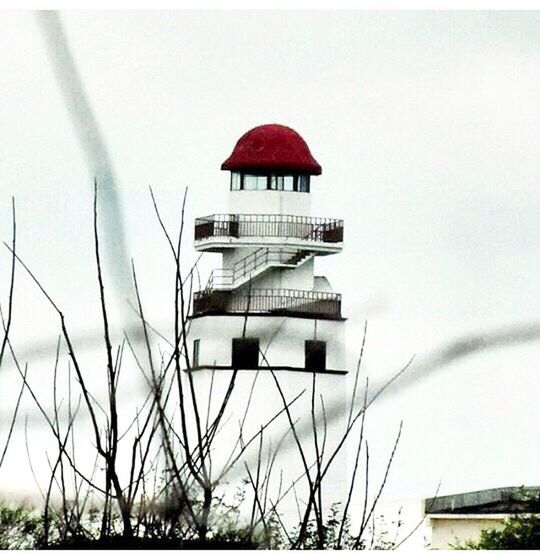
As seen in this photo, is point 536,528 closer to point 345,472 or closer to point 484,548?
point 484,548

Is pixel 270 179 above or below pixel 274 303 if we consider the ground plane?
above

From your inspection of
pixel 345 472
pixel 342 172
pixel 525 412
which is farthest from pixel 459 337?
pixel 345 472

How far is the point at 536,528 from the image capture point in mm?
4121

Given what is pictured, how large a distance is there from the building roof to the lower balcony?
1.99m

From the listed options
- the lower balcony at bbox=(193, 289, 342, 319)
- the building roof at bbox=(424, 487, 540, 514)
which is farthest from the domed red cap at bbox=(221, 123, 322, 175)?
the building roof at bbox=(424, 487, 540, 514)

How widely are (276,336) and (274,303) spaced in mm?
213

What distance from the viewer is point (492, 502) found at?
14.2 feet

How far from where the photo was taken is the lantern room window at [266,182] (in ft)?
28.9

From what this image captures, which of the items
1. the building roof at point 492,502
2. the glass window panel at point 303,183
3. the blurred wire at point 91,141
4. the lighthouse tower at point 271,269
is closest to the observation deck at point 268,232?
the lighthouse tower at point 271,269

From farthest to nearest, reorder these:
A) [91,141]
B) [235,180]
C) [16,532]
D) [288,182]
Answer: [235,180], [288,182], [16,532], [91,141]

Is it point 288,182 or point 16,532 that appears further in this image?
point 288,182

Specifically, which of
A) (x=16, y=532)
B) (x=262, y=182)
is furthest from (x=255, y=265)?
(x=16, y=532)

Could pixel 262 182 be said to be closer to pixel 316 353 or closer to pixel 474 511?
pixel 316 353

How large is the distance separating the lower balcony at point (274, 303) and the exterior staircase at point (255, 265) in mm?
77
